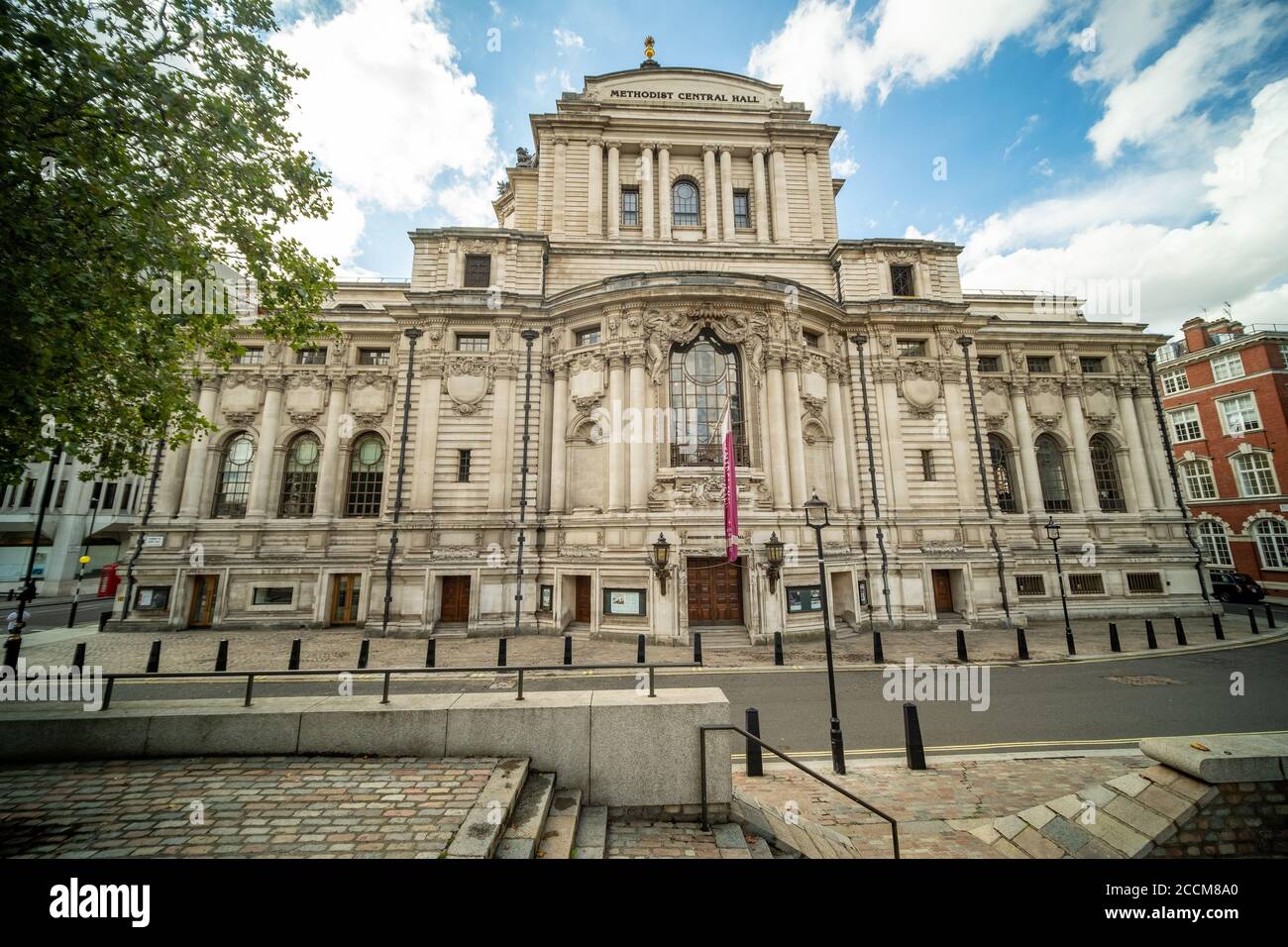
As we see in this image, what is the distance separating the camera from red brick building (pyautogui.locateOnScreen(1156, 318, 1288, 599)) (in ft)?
90.2

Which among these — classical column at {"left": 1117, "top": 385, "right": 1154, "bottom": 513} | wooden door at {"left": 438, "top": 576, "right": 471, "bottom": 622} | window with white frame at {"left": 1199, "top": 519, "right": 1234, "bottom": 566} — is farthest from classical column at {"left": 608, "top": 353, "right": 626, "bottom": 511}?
window with white frame at {"left": 1199, "top": 519, "right": 1234, "bottom": 566}

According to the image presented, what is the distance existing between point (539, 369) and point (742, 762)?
17418mm

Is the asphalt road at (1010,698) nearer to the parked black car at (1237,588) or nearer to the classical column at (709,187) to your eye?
the parked black car at (1237,588)

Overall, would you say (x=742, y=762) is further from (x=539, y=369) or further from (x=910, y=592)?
(x=539, y=369)

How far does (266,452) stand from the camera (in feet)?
73.1

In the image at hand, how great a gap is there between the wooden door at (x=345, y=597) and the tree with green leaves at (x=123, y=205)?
45.2 feet

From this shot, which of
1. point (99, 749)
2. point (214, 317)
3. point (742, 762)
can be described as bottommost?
point (742, 762)

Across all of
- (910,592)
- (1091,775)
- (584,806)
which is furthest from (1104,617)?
A: (584,806)

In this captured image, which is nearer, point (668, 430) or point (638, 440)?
point (638, 440)

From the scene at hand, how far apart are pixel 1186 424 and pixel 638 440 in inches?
1634

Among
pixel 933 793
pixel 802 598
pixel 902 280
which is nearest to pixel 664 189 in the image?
pixel 902 280

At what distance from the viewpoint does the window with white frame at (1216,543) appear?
30047mm

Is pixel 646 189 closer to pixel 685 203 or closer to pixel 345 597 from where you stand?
pixel 685 203
